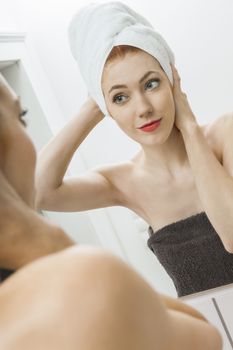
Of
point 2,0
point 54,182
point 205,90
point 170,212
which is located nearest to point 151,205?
point 170,212

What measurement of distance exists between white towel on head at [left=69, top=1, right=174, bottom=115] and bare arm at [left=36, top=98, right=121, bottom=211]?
0.46 ft

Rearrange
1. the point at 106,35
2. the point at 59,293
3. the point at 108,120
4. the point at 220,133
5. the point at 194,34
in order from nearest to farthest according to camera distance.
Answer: the point at 59,293 < the point at 106,35 < the point at 220,133 < the point at 194,34 < the point at 108,120

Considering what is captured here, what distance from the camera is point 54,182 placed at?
3.09ft

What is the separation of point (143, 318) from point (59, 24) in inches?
51.7

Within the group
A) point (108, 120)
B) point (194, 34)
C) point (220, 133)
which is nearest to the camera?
point (220, 133)

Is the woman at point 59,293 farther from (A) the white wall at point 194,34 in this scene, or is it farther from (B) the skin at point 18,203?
(A) the white wall at point 194,34

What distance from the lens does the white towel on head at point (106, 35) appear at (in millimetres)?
756

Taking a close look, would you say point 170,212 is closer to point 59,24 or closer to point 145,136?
point 145,136

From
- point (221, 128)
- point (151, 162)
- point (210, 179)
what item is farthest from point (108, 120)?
point (210, 179)

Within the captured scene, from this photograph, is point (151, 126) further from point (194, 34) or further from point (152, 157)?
point (194, 34)

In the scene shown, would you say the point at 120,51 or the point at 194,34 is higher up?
the point at 120,51

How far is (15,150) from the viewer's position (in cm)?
31

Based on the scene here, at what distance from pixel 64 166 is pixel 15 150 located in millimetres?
647

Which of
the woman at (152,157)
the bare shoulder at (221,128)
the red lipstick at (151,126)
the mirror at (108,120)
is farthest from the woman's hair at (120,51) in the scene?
the mirror at (108,120)
